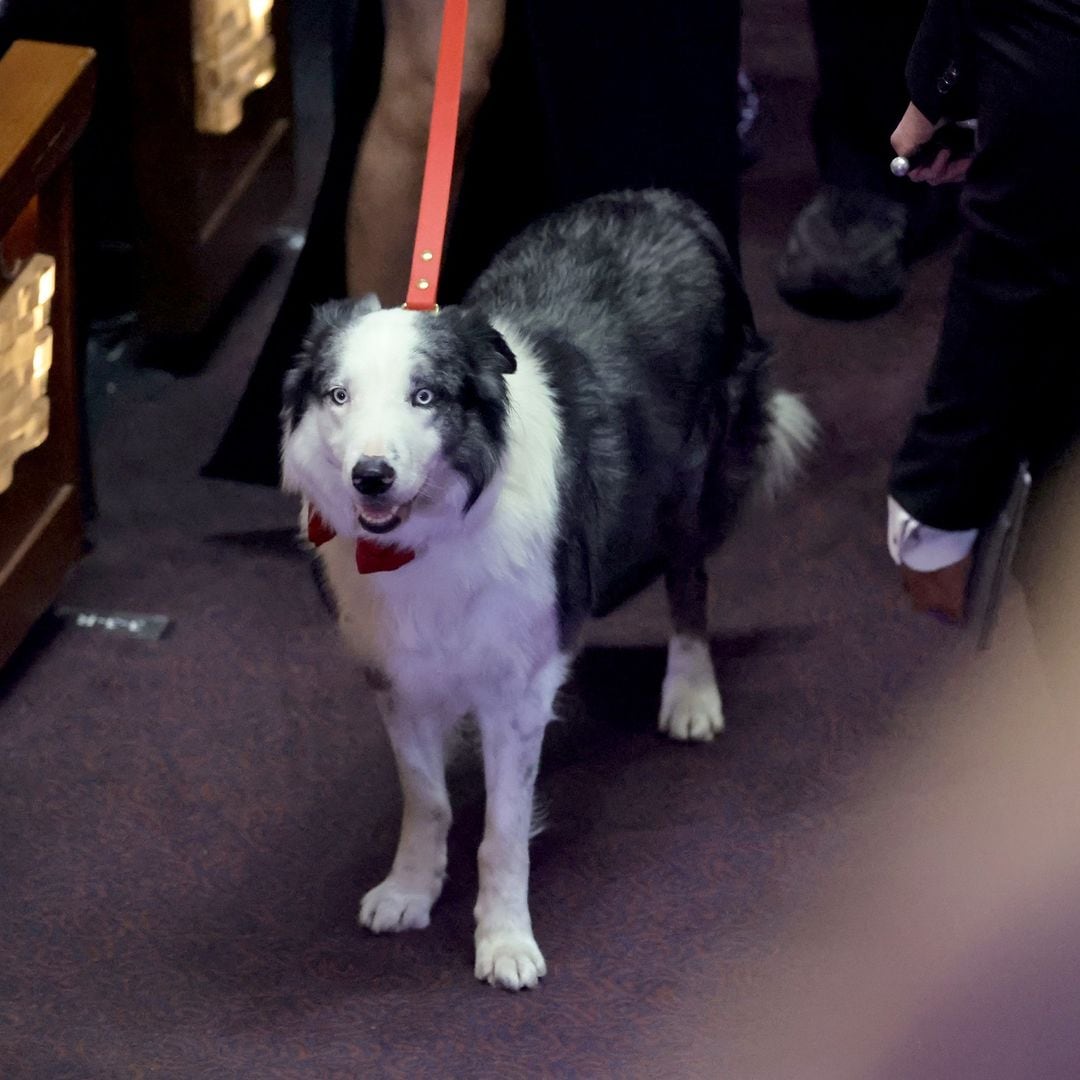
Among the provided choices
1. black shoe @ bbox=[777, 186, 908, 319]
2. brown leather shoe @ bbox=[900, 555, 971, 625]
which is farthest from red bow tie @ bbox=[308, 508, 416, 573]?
black shoe @ bbox=[777, 186, 908, 319]

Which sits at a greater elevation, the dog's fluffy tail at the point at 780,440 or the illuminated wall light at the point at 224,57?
the illuminated wall light at the point at 224,57

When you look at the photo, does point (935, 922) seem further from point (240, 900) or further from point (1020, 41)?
point (1020, 41)

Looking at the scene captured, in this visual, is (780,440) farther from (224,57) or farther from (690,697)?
(224,57)

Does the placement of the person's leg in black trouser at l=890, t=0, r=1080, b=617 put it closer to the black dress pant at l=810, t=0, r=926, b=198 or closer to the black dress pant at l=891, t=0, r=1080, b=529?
the black dress pant at l=891, t=0, r=1080, b=529

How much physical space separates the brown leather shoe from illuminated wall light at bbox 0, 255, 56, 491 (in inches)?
50.7

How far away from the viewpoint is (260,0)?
9.87ft

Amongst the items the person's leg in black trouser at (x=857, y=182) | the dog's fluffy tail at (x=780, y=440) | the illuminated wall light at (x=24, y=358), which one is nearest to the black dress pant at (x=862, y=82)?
the person's leg in black trouser at (x=857, y=182)

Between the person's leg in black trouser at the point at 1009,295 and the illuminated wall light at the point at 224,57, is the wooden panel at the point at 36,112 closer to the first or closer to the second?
the illuminated wall light at the point at 224,57

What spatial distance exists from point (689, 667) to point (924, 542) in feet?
1.24

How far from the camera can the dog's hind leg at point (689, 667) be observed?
227cm

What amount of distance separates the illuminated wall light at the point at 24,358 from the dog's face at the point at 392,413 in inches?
24.2

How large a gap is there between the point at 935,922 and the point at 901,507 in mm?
612

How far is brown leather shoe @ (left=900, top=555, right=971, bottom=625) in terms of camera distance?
235 cm

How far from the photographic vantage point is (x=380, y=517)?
5.21 ft
